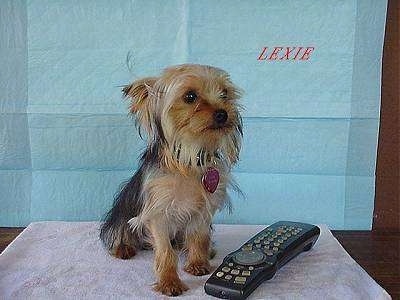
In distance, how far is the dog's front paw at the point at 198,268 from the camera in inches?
28.5

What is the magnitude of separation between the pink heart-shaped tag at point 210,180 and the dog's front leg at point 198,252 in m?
0.07

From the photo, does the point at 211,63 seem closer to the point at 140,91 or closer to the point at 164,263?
the point at 140,91

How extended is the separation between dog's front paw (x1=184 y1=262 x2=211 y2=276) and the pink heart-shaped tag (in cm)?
10

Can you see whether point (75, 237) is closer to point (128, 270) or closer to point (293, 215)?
point (128, 270)

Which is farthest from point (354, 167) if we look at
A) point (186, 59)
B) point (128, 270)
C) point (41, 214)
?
point (41, 214)

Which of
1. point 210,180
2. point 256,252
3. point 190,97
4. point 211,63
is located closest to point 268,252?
point 256,252

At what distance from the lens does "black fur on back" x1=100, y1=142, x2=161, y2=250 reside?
2.43 feet

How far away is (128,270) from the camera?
722mm

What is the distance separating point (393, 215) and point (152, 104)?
56cm

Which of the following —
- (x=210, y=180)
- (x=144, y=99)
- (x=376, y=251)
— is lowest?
(x=376, y=251)

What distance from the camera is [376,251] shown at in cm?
86

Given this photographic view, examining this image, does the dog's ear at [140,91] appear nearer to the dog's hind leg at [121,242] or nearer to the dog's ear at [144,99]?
the dog's ear at [144,99]

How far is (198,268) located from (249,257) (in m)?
0.09

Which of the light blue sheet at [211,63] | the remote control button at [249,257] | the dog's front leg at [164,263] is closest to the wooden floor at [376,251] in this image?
the light blue sheet at [211,63]
